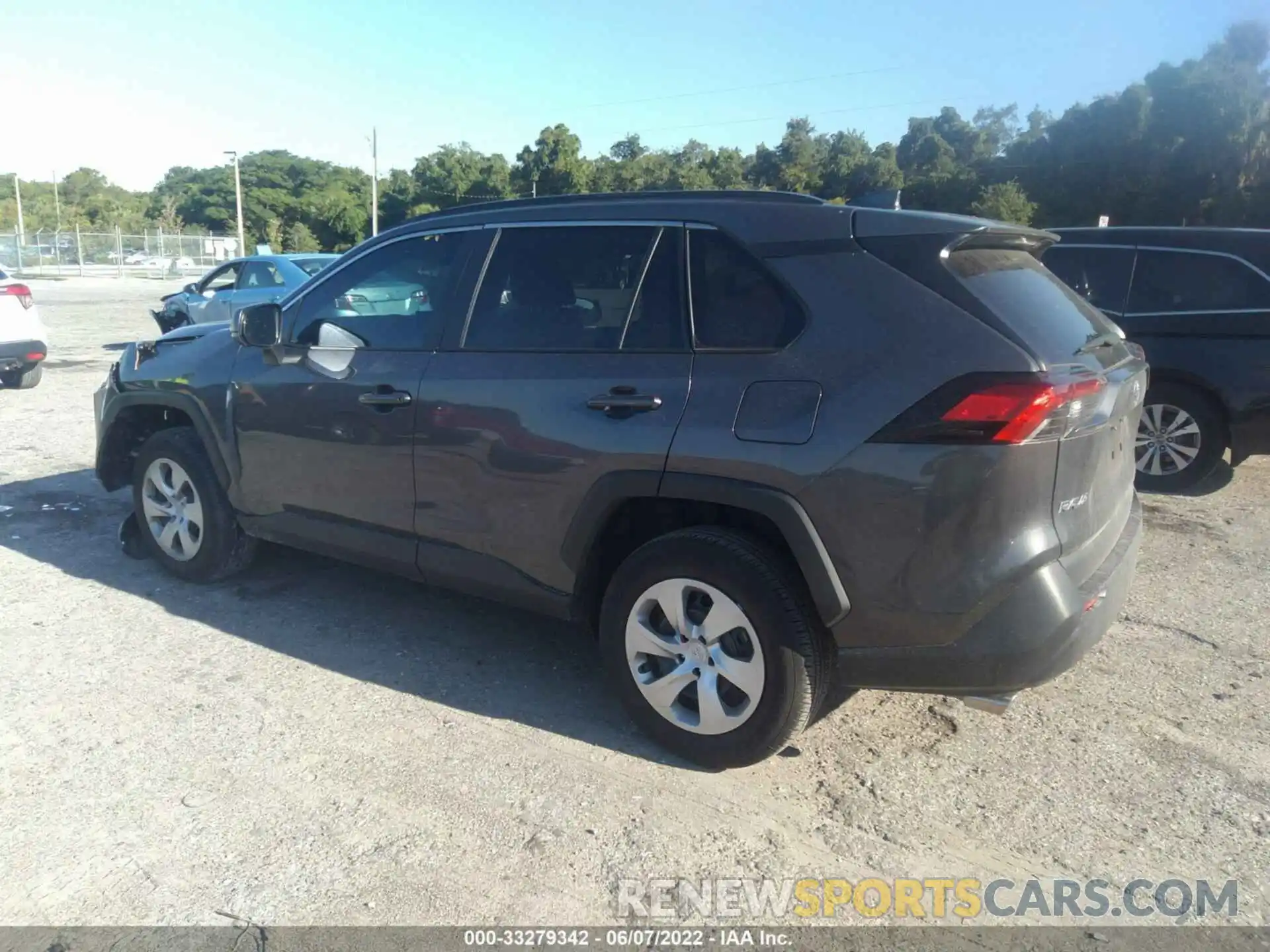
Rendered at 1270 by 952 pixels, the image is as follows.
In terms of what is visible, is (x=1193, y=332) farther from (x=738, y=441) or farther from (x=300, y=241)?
(x=300, y=241)

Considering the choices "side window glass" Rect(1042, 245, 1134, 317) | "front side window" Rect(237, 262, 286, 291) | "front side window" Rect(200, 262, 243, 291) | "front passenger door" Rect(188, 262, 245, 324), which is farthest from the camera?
"front side window" Rect(200, 262, 243, 291)

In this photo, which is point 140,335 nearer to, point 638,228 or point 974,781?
point 638,228

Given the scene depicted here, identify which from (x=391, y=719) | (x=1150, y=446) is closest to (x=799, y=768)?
(x=391, y=719)

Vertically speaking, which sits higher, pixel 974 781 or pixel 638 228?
pixel 638 228

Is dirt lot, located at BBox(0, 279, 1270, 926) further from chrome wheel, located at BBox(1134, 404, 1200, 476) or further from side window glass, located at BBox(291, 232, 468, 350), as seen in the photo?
chrome wheel, located at BBox(1134, 404, 1200, 476)

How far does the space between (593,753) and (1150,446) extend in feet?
17.4

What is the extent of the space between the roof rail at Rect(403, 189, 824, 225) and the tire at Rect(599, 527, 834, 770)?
1.18 m

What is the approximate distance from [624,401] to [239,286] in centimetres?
1310

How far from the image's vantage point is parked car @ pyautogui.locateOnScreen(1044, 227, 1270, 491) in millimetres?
6383

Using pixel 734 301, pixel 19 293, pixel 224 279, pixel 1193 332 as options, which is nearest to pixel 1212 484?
pixel 1193 332

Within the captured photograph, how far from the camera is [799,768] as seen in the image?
10.9ft

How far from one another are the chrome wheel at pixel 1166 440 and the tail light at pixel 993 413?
14.5 ft

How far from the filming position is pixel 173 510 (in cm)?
498

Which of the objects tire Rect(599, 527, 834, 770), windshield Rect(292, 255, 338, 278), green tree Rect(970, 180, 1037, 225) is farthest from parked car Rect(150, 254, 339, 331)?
green tree Rect(970, 180, 1037, 225)
